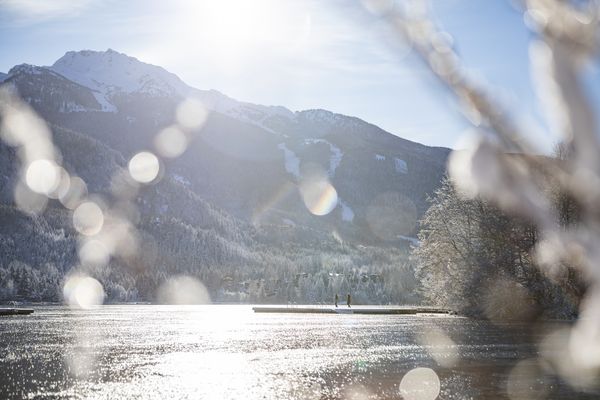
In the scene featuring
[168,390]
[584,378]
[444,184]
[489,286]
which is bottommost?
[168,390]

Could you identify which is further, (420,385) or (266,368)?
(266,368)

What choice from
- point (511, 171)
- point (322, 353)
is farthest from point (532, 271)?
point (511, 171)

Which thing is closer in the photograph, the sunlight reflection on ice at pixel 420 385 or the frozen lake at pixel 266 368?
the sunlight reflection on ice at pixel 420 385

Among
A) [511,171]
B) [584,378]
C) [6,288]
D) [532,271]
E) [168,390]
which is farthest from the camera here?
[6,288]

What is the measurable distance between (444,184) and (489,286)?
17.6 m

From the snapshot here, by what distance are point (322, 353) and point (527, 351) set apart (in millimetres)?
9732

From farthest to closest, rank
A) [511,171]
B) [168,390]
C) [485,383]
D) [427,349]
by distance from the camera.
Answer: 1. [427,349]
2. [485,383]
3. [168,390]
4. [511,171]

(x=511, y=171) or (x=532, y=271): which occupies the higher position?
(x=532, y=271)

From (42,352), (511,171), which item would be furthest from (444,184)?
(511,171)

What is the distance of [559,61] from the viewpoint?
8.53ft

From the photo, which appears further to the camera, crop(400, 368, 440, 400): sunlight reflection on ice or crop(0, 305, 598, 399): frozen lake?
crop(0, 305, 598, 399): frozen lake

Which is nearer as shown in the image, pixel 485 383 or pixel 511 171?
pixel 511 171

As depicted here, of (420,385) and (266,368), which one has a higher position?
(266,368)

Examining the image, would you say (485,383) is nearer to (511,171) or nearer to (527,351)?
(527,351)
